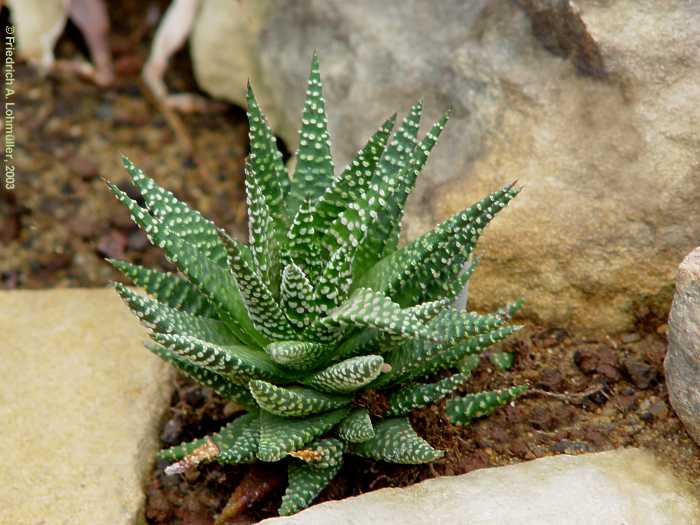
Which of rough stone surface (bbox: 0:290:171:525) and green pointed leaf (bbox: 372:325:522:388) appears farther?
rough stone surface (bbox: 0:290:171:525)

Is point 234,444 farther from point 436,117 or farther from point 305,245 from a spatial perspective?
point 436,117

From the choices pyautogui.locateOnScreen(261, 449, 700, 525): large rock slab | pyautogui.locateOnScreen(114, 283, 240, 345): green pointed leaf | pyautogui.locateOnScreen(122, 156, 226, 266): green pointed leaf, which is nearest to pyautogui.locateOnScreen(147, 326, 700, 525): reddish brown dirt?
pyautogui.locateOnScreen(261, 449, 700, 525): large rock slab

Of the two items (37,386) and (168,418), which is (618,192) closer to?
(168,418)

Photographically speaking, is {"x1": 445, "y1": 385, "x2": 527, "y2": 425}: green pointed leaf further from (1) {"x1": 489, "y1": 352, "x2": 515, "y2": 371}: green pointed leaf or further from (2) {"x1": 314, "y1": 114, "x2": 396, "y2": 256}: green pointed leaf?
(2) {"x1": 314, "y1": 114, "x2": 396, "y2": 256}: green pointed leaf

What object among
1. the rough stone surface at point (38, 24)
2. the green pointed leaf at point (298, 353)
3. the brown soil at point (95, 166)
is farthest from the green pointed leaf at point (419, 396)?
the rough stone surface at point (38, 24)

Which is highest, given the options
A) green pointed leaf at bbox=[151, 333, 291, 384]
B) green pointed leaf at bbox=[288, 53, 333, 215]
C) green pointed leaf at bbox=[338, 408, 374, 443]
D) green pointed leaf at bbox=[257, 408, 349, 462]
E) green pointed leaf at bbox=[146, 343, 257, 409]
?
green pointed leaf at bbox=[288, 53, 333, 215]

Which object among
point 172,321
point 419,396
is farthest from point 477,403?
point 172,321

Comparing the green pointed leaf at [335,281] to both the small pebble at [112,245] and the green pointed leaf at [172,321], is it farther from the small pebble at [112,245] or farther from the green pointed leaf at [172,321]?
the small pebble at [112,245]
